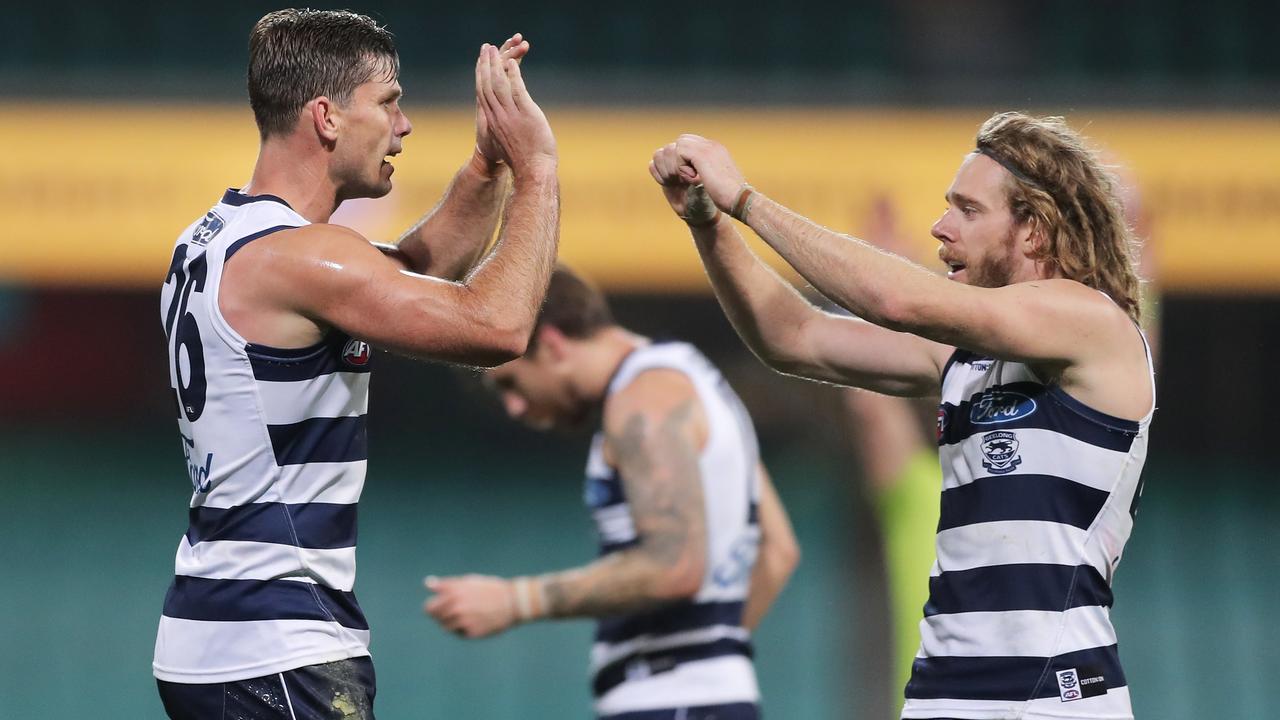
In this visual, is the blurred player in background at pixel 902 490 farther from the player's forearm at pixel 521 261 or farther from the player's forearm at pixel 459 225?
the player's forearm at pixel 521 261

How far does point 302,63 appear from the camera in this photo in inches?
122

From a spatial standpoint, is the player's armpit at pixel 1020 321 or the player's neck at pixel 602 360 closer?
the player's armpit at pixel 1020 321

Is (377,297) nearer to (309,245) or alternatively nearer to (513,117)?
(309,245)

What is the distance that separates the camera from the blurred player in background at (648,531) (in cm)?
427

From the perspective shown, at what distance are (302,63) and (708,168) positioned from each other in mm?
932

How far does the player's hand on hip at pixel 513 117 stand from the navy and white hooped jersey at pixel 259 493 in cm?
52

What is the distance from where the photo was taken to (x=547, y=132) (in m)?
3.25

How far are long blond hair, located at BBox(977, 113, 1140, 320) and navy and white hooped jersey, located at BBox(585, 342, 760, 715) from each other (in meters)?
1.61

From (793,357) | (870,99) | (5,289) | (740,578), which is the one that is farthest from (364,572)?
(793,357)

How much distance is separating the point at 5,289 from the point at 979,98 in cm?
767

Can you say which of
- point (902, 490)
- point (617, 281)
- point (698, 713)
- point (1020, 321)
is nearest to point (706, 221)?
point (1020, 321)

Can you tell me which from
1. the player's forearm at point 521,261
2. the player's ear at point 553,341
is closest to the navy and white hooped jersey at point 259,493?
the player's forearm at point 521,261

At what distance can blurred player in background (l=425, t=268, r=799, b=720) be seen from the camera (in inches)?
168

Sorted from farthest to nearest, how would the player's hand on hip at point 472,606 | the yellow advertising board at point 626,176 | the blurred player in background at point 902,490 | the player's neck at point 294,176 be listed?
the yellow advertising board at point 626,176, the blurred player in background at point 902,490, the player's hand on hip at point 472,606, the player's neck at point 294,176
